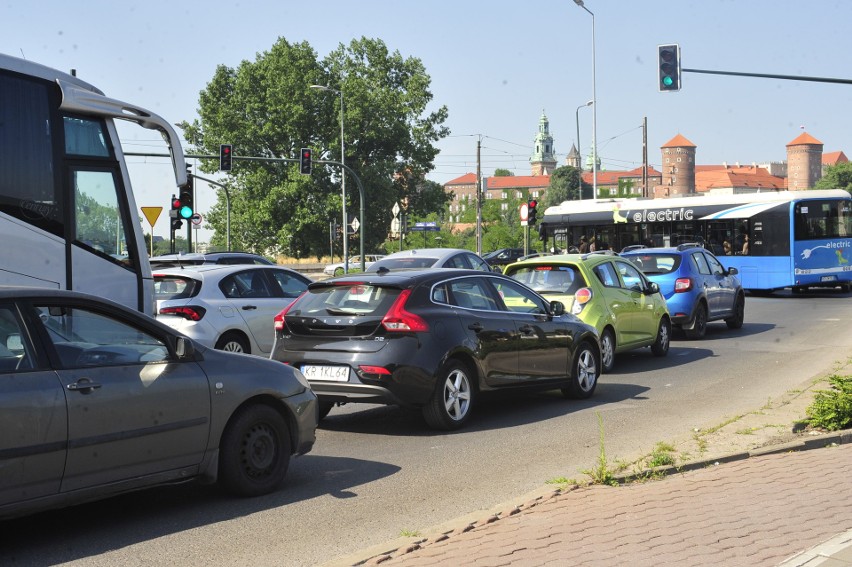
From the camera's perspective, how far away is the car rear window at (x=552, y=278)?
1379 centimetres

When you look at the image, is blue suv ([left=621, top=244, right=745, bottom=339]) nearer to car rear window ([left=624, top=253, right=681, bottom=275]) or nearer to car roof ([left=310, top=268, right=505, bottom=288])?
car rear window ([left=624, top=253, right=681, bottom=275])

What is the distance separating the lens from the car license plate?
29.2ft

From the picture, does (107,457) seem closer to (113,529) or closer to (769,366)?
(113,529)

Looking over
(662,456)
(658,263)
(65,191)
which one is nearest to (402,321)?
(662,456)

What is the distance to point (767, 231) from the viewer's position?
109 feet

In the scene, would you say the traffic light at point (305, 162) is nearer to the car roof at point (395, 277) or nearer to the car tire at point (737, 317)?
the car tire at point (737, 317)

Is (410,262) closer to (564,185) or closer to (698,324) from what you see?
(698,324)

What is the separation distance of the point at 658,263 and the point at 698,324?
1.31m

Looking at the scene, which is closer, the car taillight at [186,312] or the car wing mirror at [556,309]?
the car wing mirror at [556,309]

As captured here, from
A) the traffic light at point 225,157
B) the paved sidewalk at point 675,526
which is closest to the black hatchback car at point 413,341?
the paved sidewalk at point 675,526

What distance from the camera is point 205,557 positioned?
17.8 ft

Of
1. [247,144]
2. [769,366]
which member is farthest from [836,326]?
[247,144]

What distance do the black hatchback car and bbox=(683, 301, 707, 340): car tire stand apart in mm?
8813

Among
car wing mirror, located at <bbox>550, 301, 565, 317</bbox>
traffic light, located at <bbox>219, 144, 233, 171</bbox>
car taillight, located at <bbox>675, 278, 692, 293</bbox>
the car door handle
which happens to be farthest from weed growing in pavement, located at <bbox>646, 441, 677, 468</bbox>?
traffic light, located at <bbox>219, 144, 233, 171</bbox>
